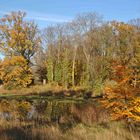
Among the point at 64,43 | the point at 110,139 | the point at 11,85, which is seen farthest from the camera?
the point at 64,43

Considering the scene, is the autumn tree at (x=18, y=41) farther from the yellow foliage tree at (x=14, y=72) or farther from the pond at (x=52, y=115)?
the pond at (x=52, y=115)

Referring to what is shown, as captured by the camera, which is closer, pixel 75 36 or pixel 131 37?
pixel 131 37

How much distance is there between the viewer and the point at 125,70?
42.0ft

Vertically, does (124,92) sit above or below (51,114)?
above

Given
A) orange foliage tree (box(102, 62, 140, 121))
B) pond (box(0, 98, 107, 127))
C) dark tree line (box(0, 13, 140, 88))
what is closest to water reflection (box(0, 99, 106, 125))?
pond (box(0, 98, 107, 127))

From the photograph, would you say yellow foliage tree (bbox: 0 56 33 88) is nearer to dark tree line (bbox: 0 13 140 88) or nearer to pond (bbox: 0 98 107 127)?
dark tree line (bbox: 0 13 140 88)

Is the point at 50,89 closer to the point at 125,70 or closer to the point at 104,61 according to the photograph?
the point at 104,61

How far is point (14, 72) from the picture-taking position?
4141cm

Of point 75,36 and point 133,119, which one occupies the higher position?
point 75,36

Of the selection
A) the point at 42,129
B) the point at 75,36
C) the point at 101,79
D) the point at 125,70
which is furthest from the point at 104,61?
the point at 42,129

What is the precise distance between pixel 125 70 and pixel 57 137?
5.84 m

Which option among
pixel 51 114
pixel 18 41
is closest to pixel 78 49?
pixel 18 41

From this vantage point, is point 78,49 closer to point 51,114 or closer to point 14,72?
point 14,72

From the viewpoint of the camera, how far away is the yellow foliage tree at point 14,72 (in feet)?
136
